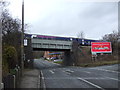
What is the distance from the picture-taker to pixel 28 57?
144ft

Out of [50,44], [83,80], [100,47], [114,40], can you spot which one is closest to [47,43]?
[50,44]

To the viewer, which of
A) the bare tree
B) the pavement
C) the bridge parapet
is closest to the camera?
the pavement

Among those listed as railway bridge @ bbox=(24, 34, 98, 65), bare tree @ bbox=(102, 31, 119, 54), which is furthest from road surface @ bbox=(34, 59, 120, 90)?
bare tree @ bbox=(102, 31, 119, 54)

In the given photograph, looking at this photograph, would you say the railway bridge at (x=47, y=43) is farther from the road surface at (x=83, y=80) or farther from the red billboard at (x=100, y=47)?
the road surface at (x=83, y=80)

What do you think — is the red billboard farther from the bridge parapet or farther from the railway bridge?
the bridge parapet

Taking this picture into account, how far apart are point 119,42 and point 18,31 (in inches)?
1510

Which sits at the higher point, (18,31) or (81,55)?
(18,31)

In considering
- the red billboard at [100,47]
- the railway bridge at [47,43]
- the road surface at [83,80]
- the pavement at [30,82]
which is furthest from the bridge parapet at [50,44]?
the pavement at [30,82]

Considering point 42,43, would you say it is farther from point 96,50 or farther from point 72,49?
point 96,50

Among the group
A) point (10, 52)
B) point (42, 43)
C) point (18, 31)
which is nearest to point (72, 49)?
point (42, 43)

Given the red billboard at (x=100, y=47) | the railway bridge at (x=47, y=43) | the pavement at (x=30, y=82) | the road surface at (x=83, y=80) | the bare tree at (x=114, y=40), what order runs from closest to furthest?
the road surface at (x=83, y=80)
the pavement at (x=30, y=82)
the railway bridge at (x=47, y=43)
the red billboard at (x=100, y=47)
the bare tree at (x=114, y=40)

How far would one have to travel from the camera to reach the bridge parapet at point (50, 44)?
4589 cm

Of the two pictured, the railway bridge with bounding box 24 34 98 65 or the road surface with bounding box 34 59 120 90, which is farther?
the railway bridge with bounding box 24 34 98 65

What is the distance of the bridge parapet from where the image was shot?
45888 millimetres
